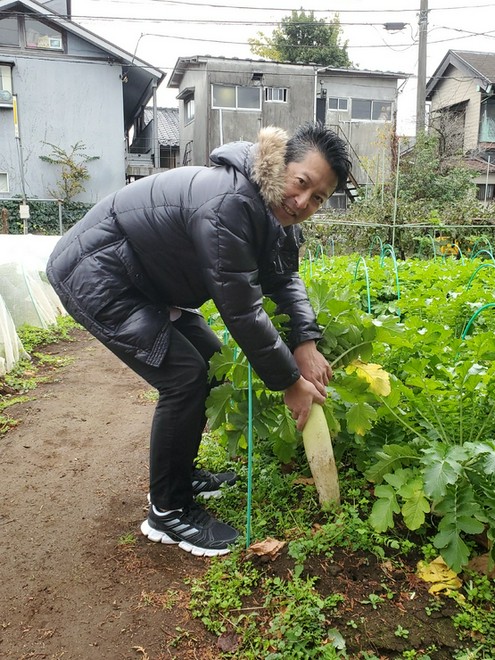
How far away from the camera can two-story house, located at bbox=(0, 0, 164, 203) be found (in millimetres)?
17594

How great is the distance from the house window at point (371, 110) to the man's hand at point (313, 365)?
2295 centimetres

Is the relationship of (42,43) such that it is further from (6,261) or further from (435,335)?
(435,335)

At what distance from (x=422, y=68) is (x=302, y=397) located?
1639cm

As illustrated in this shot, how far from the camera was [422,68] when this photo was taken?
15.6 metres

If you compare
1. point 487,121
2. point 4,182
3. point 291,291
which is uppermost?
point 487,121

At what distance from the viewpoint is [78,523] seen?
2.52 metres

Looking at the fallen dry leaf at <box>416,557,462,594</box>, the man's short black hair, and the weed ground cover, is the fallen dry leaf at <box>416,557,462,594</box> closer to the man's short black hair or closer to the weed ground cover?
the weed ground cover

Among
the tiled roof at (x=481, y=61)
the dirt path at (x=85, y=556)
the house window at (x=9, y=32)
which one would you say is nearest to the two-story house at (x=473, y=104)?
the tiled roof at (x=481, y=61)

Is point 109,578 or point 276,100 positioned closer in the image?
point 109,578

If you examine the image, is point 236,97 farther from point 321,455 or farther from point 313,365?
point 321,455

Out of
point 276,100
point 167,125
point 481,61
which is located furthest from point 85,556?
point 167,125

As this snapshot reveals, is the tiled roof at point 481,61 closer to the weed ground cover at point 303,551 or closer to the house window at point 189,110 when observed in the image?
the house window at point 189,110

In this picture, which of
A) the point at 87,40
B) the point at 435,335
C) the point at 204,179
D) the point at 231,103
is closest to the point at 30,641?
the point at 204,179

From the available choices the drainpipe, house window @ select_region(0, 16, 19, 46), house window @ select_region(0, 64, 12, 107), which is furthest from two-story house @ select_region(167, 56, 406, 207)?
house window @ select_region(0, 64, 12, 107)
